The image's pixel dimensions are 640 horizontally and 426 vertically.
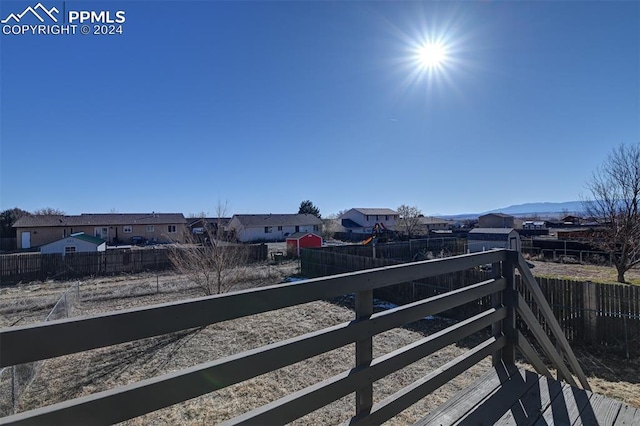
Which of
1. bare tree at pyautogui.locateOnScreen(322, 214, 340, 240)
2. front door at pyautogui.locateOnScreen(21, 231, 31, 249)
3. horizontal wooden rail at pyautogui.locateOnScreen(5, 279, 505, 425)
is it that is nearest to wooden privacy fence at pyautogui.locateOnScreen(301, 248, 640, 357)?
horizontal wooden rail at pyautogui.locateOnScreen(5, 279, 505, 425)

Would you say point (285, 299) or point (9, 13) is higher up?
point (9, 13)

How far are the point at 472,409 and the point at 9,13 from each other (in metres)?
9.61

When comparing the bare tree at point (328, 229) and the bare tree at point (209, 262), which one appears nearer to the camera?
the bare tree at point (209, 262)

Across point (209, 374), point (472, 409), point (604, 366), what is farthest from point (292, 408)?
point (604, 366)

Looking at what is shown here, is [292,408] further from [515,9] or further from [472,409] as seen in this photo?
[515,9]

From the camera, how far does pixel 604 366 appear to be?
18.9ft

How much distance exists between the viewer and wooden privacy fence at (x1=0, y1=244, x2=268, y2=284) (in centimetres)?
1662

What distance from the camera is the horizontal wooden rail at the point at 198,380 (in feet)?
2.80

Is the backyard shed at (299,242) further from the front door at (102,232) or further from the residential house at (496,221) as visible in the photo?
the residential house at (496,221)

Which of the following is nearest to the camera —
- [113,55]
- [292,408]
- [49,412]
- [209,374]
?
[49,412]

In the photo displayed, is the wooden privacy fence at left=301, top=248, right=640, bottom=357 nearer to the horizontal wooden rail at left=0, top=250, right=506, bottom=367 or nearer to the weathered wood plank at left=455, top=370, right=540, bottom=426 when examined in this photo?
the weathered wood plank at left=455, top=370, right=540, bottom=426

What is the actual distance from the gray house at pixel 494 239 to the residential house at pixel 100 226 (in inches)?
929

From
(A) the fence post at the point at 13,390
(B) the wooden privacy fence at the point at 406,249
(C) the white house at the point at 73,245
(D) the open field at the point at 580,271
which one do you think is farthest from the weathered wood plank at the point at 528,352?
(C) the white house at the point at 73,245

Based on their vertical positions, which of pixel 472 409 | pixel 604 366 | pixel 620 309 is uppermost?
pixel 472 409
